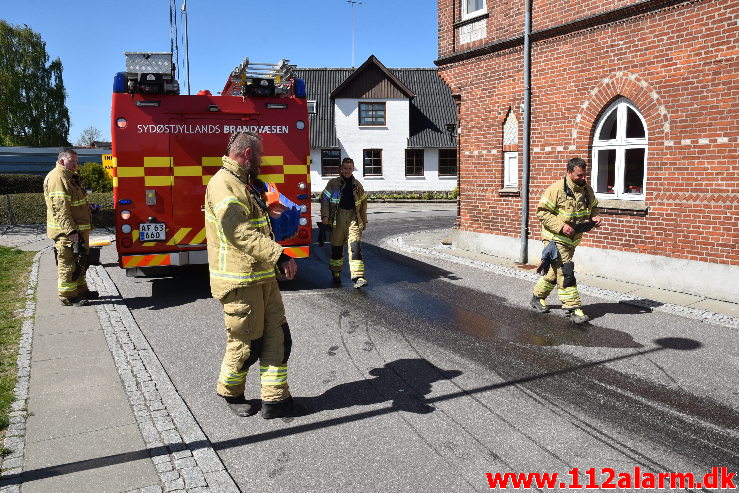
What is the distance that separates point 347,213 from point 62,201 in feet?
12.9

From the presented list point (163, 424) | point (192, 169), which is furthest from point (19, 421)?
point (192, 169)

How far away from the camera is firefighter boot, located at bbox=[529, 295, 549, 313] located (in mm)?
7543

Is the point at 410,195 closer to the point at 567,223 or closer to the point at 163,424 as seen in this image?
the point at 567,223

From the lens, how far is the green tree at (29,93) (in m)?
43.2

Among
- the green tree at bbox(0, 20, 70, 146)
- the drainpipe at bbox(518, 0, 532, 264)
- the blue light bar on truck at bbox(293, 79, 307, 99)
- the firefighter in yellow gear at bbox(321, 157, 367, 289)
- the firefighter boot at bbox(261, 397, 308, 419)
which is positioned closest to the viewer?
the firefighter boot at bbox(261, 397, 308, 419)

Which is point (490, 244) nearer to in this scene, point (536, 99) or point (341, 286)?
point (536, 99)

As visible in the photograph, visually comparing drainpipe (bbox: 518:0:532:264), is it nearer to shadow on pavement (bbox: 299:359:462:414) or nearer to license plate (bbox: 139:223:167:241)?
shadow on pavement (bbox: 299:359:462:414)

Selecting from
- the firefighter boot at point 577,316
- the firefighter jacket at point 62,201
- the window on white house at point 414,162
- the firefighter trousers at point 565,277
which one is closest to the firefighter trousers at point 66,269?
the firefighter jacket at point 62,201

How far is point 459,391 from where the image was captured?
490 centimetres

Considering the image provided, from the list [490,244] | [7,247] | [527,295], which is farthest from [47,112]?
[527,295]

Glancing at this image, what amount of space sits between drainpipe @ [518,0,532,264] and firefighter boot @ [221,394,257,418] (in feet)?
25.2

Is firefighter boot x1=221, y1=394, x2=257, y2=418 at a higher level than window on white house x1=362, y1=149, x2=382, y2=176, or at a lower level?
lower

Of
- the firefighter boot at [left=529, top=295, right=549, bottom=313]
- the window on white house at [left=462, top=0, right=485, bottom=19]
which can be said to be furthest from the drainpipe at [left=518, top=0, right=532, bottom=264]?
the firefighter boot at [left=529, top=295, right=549, bottom=313]

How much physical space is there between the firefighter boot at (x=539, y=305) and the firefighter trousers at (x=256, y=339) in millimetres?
4125
